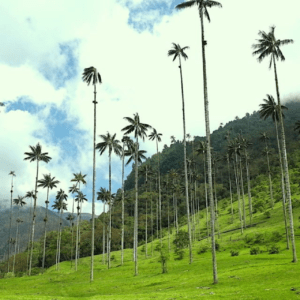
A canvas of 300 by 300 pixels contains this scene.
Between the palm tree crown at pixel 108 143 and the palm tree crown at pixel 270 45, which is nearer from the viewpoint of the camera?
the palm tree crown at pixel 270 45

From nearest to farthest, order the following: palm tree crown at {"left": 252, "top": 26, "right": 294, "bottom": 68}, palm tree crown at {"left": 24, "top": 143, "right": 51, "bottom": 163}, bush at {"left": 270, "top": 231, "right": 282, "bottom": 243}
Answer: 1. palm tree crown at {"left": 252, "top": 26, "right": 294, "bottom": 68}
2. bush at {"left": 270, "top": 231, "right": 282, "bottom": 243}
3. palm tree crown at {"left": 24, "top": 143, "right": 51, "bottom": 163}

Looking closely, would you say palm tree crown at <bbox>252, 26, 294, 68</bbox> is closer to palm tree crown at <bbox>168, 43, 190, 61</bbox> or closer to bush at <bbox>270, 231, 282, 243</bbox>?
palm tree crown at <bbox>168, 43, 190, 61</bbox>

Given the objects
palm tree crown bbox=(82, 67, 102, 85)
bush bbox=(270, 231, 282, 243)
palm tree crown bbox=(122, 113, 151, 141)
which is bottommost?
bush bbox=(270, 231, 282, 243)

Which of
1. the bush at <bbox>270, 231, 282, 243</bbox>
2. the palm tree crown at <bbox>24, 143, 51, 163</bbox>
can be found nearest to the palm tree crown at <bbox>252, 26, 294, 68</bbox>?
the bush at <bbox>270, 231, 282, 243</bbox>

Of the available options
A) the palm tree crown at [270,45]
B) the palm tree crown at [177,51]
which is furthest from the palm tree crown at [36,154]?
the palm tree crown at [270,45]

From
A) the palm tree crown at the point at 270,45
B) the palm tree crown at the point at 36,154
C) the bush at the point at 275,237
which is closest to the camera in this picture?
the palm tree crown at the point at 270,45

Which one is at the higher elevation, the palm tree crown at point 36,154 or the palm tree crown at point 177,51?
the palm tree crown at point 177,51

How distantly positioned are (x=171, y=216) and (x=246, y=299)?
115839 mm

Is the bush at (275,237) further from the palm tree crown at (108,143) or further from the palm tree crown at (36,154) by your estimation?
the palm tree crown at (36,154)

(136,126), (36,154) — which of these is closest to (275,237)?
(136,126)

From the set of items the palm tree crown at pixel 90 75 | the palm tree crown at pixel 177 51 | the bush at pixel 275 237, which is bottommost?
the bush at pixel 275 237

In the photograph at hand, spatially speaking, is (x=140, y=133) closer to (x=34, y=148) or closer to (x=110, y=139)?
(x=110, y=139)

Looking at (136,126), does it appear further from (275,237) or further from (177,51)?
(275,237)

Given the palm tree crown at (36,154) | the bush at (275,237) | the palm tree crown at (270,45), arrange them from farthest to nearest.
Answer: the palm tree crown at (36,154) < the bush at (275,237) < the palm tree crown at (270,45)
